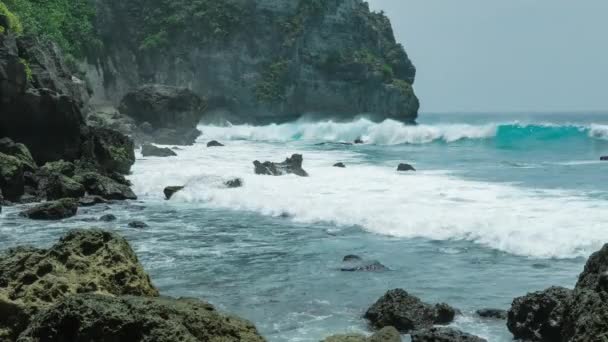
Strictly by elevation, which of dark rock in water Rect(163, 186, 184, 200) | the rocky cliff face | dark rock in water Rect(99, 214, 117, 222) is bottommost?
dark rock in water Rect(99, 214, 117, 222)

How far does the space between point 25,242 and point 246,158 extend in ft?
77.2

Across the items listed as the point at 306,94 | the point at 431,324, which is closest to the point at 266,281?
the point at 431,324

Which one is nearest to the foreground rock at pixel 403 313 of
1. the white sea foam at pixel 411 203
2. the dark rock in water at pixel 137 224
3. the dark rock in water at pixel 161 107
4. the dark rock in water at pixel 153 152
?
the white sea foam at pixel 411 203

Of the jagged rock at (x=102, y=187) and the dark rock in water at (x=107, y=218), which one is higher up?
the jagged rock at (x=102, y=187)

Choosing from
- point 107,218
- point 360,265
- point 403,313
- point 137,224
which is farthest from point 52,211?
point 403,313

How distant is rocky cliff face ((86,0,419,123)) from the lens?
71375mm

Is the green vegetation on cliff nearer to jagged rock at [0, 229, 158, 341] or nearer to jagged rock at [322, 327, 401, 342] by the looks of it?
jagged rock at [0, 229, 158, 341]

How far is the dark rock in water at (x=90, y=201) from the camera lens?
21.1m

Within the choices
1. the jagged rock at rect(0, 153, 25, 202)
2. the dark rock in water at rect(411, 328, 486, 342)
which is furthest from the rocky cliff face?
the dark rock in water at rect(411, 328, 486, 342)

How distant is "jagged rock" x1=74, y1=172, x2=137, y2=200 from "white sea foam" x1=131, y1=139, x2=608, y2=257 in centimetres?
154

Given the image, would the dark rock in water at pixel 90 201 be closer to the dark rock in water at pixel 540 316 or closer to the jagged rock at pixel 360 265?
the jagged rock at pixel 360 265

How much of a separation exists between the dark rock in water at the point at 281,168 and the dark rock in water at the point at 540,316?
19.4 metres

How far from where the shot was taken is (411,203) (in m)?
20.3

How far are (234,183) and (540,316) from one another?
55.3 ft
